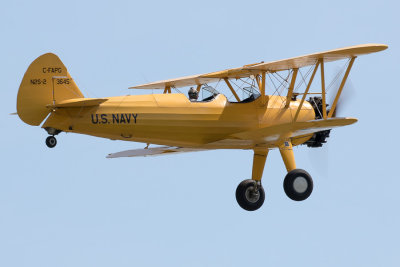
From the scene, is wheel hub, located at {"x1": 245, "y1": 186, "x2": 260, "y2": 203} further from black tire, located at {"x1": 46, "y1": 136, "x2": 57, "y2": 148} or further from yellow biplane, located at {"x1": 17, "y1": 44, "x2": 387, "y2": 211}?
black tire, located at {"x1": 46, "y1": 136, "x2": 57, "y2": 148}

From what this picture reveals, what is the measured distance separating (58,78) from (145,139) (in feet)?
7.47

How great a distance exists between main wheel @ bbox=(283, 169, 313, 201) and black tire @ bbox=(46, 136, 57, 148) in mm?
5441

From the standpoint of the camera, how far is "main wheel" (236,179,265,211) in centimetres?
2197

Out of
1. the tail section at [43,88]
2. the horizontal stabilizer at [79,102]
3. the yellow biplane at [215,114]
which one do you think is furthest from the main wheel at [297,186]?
the tail section at [43,88]

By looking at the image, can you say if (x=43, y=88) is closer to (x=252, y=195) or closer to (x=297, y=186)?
(x=252, y=195)

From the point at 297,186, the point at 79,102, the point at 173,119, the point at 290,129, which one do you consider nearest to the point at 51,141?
the point at 79,102

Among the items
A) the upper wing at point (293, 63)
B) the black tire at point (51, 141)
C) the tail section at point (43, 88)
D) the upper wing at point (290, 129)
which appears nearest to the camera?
the black tire at point (51, 141)

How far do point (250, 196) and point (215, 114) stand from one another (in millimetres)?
2778

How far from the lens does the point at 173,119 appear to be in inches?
779

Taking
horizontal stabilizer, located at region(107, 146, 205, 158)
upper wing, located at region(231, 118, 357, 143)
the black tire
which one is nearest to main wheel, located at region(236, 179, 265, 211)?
horizontal stabilizer, located at region(107, 146, 205, 158)

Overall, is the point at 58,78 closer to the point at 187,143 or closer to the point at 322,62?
the point at 187,143

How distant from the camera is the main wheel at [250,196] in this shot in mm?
21969

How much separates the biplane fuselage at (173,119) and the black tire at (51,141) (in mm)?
362

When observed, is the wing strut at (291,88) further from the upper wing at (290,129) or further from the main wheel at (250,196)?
the main wheel at (250,196)
